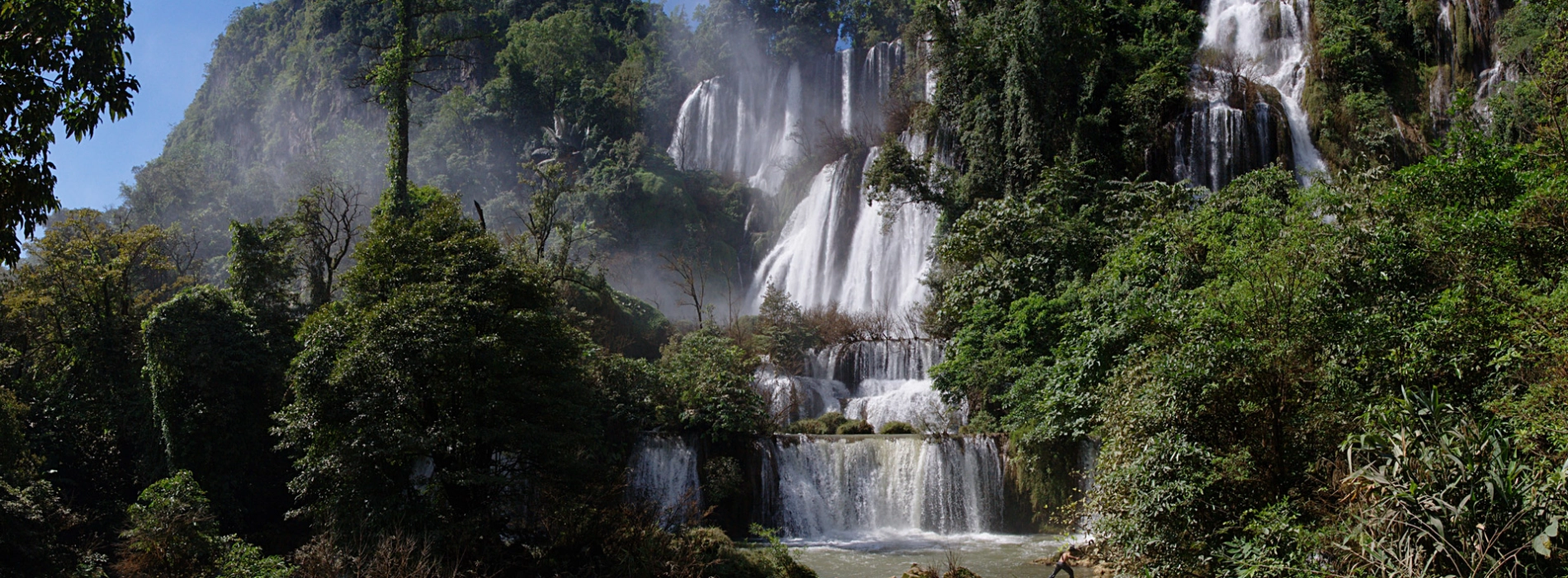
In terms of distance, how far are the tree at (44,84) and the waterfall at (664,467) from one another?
44.0 feet

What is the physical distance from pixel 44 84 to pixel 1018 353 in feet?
52.5

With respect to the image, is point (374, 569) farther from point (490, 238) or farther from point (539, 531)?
point (490, 238)

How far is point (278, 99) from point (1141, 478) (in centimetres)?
7845

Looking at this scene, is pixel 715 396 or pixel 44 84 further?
pixel 715 396

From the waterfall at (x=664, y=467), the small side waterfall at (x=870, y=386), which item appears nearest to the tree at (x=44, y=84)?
the waterfall at (x=664, y=467)

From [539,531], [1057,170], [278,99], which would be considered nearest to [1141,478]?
[539,531]

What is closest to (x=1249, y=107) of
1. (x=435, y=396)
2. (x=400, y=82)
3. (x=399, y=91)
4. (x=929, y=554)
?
(x=929, y=554)

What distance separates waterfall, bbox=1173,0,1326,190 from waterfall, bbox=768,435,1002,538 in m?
9.47

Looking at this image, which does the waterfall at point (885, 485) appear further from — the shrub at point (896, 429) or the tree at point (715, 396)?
the shrub at point (896, 429)

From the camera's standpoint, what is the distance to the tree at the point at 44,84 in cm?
646

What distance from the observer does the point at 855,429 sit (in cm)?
2175

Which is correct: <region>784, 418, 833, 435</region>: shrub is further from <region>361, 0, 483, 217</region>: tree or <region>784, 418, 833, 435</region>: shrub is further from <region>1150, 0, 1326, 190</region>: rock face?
<region>361, 0, 483, 217</region>: tree

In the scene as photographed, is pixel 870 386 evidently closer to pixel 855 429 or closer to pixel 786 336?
pixel 786 336

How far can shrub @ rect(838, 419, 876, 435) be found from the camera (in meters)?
21.6
